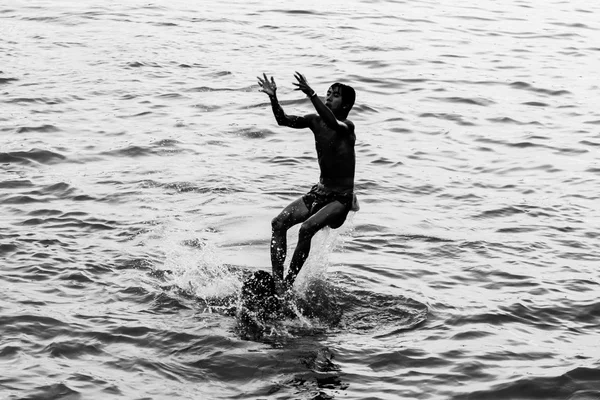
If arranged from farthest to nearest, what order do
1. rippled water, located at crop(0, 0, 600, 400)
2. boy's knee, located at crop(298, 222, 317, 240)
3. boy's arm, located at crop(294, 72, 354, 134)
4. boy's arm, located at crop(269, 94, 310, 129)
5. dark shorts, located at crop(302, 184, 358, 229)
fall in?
dark shorts, located at crop(302, 184, 358, 229) < boy's knee, located at crop(298, 222, 317, 240) < boy's arm, located at crop(269, 94, 310, 129) < rippled water, located at crop(0, 0, 600, 400) < boy's arm, located at crop(294, 72, 354, 134)

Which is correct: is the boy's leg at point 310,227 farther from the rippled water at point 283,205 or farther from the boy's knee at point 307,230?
the rippled water at point 283,205

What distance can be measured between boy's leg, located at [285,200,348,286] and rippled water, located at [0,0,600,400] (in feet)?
1.67

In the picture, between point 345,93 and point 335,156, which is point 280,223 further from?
point 345,93

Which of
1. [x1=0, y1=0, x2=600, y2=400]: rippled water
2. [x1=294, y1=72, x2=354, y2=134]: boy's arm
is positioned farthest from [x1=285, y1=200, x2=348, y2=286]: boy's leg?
[x1=294, y1=72, x2=354, y2=134]: boy's arm

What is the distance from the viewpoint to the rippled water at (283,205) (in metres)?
10.7

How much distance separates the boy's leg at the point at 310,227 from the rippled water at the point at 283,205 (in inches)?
20.1

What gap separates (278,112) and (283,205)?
4.74m

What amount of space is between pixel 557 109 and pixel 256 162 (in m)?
7.55

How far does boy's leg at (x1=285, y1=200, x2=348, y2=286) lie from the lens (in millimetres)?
11641

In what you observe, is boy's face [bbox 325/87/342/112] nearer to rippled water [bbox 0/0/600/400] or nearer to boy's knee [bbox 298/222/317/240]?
boy's knee [bbox 298/222/317/240]

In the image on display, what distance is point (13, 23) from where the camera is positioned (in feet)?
91.1

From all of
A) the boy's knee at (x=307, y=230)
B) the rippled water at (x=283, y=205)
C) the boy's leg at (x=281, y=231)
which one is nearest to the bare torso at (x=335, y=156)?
the boy's leg at (x=281, y=231)

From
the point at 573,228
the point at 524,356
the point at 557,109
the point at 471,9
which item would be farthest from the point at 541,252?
the point at 471,9

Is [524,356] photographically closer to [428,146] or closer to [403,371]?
[403,371]
